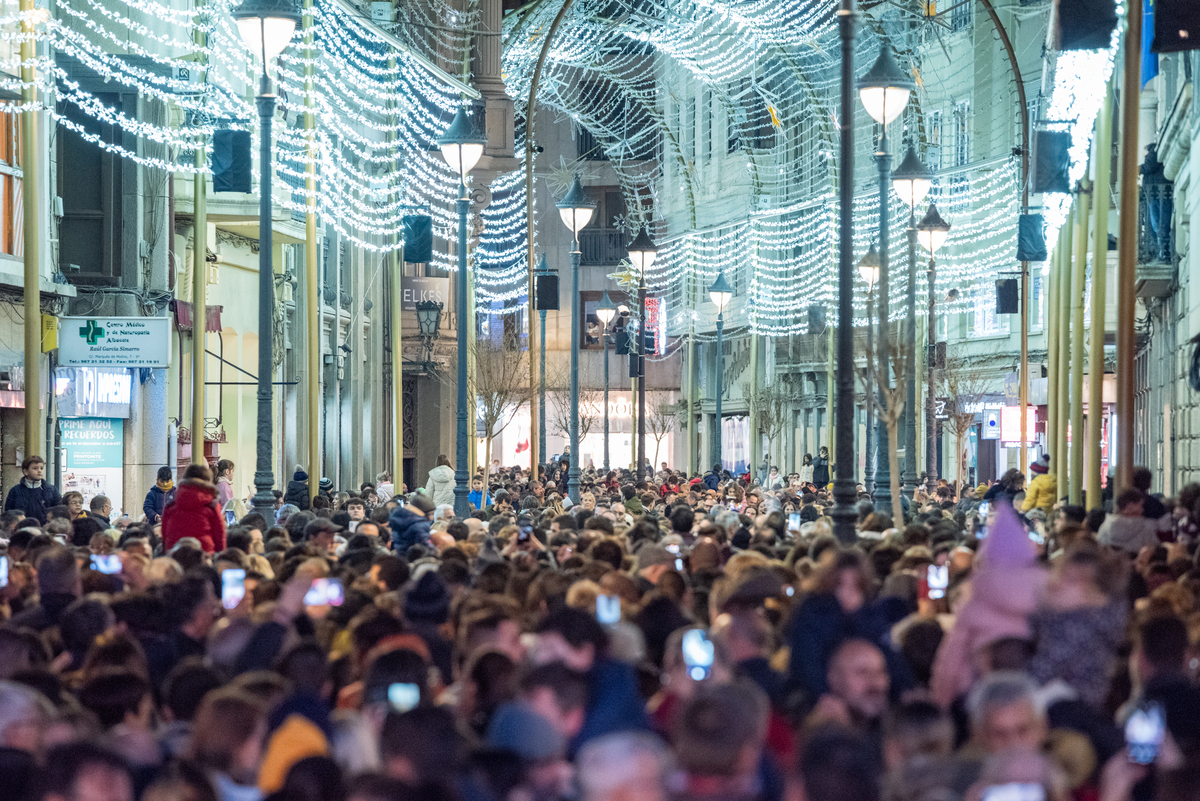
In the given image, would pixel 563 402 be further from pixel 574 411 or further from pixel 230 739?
pixel 230 739

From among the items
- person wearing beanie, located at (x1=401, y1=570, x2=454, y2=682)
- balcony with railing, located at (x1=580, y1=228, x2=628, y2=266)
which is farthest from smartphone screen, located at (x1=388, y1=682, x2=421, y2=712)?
balcony with railing, located at (x1=580, y1=228, x2=628, y2=266)

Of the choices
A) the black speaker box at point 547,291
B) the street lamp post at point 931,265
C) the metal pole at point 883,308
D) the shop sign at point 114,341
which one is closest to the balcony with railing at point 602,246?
the street lamp post at point 931,265

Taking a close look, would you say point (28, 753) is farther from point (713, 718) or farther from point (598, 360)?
point (598, 360)

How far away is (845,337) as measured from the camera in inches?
635

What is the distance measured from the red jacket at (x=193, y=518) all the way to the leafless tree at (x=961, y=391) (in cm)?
2924

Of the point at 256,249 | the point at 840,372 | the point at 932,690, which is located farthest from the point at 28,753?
the point at 256,249

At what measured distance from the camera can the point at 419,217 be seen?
37.2 m

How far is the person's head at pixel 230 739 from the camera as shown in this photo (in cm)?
670

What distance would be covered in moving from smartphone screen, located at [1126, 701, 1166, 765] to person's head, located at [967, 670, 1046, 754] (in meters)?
0.39

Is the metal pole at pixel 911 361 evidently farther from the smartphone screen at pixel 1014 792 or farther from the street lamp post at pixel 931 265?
the smartphone screen at pixel 1014 792

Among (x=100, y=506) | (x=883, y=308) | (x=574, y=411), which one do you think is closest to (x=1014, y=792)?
(x=100, y=506)

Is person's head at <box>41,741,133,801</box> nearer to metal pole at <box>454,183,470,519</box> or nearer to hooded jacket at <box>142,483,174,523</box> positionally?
hooded jacket at <box>142,483,174,523</box>

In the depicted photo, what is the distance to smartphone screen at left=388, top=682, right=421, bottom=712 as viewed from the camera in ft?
24.6

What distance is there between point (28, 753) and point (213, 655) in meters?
2.45
